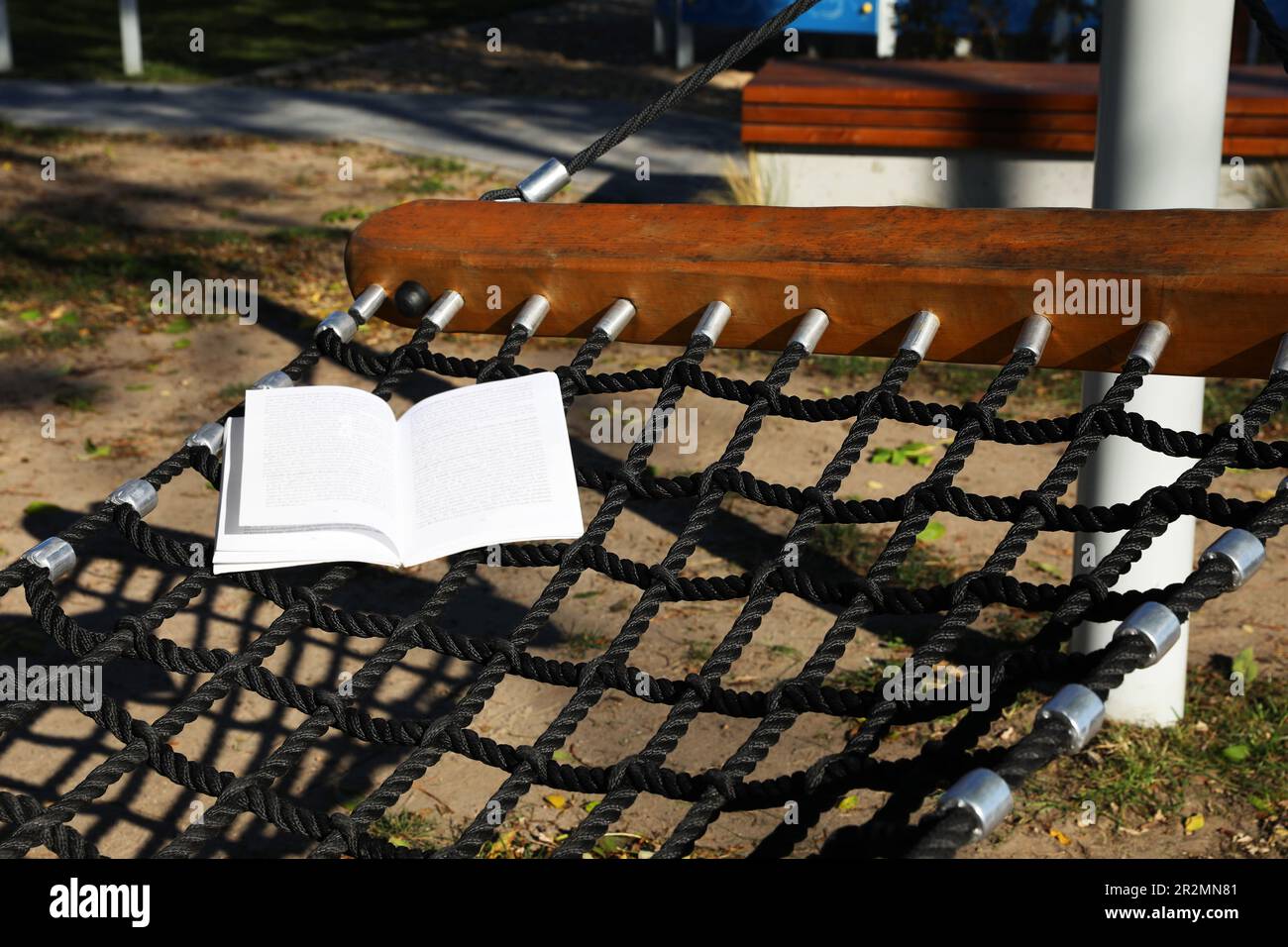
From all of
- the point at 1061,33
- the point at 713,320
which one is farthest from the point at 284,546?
the point at 1061,33

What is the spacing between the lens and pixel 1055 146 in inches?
206

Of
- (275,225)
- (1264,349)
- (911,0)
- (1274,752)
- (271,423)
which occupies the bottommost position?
(1274,752)

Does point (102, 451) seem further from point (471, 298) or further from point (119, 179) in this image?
point (119, 179)

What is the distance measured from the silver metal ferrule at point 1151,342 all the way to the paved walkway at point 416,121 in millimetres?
5239

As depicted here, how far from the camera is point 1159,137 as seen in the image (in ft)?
8.07

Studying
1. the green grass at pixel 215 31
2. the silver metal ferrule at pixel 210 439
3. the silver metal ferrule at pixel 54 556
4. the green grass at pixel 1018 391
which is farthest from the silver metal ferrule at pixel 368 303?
the green grass at pixel 215 31

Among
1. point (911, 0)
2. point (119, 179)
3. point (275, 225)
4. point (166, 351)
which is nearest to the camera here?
point (166, 351)

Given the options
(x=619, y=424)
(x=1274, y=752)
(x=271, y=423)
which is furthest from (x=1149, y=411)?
(x=619, y=424)

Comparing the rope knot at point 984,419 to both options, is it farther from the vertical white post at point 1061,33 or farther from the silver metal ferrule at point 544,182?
the vertical white post at point 1061,33

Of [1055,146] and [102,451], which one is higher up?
[1055,146]

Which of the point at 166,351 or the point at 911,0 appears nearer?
the point at 166,351

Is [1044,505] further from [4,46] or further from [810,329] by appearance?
[4,46]

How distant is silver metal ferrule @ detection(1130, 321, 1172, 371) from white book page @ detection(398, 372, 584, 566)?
0.61m

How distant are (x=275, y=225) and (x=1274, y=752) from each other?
482 centimetres
